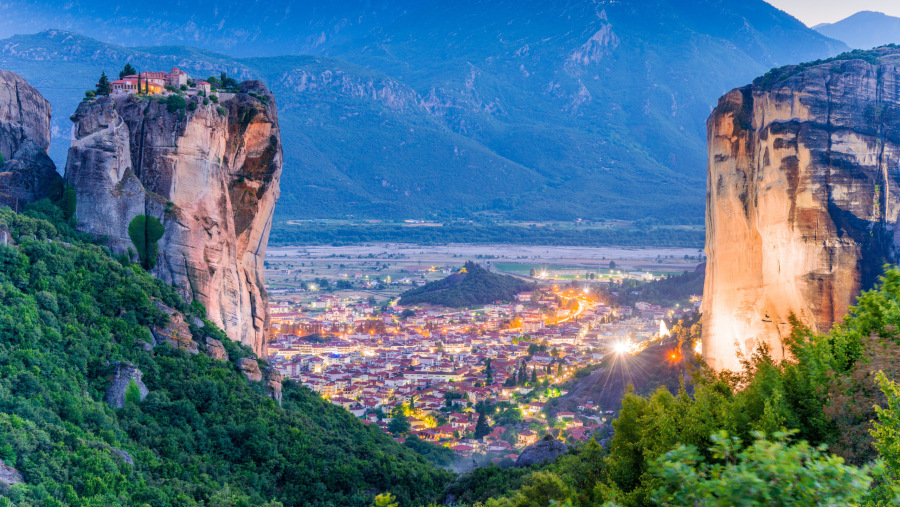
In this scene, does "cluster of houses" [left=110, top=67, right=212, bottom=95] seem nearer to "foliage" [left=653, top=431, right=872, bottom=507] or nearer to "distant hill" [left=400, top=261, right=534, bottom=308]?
"foliage" [left=653, top=431, right=872, bottom=507]

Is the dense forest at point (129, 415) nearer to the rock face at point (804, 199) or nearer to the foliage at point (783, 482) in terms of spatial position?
the rock face at point (804, 199)

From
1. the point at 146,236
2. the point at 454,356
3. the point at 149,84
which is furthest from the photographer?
the point at 454,356

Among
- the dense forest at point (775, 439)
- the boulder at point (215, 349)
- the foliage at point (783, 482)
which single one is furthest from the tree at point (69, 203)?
the foliage at point (783, 482)

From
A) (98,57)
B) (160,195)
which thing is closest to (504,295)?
(160,195)

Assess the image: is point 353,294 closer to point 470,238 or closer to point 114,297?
point 470,238

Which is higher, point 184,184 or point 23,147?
point 23,147

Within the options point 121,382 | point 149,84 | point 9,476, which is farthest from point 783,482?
point 149,84

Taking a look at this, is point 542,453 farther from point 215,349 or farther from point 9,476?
Result: point 9,476
